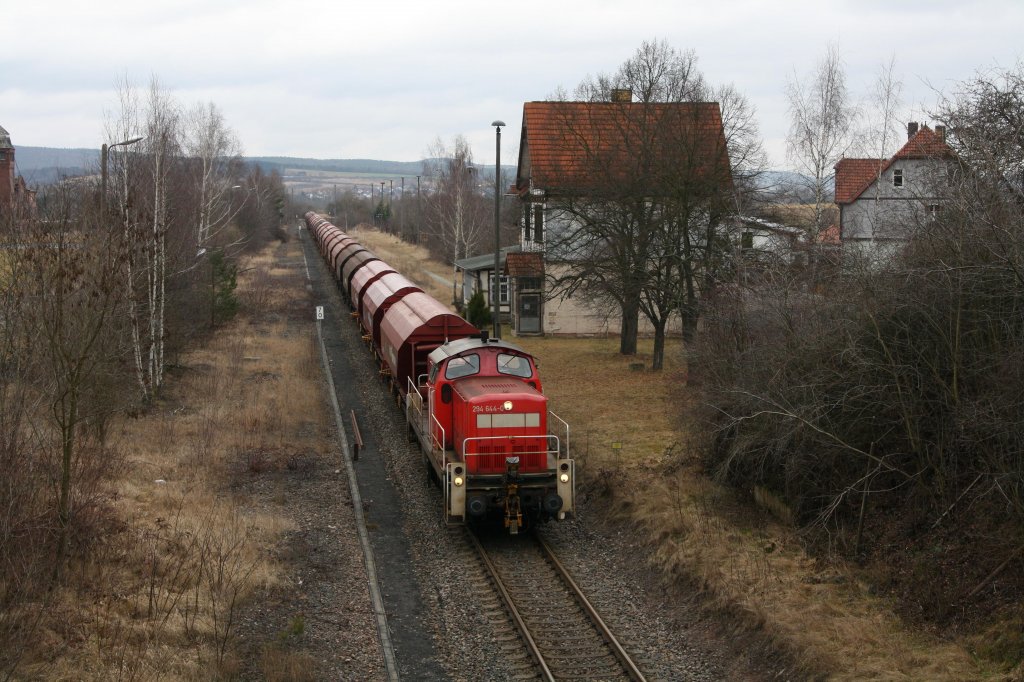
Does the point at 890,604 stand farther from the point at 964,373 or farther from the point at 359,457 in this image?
the point at 359,457

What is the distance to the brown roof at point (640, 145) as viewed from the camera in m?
27.5

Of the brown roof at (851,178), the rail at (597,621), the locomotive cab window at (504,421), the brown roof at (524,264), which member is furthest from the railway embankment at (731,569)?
the brown roof at (851,178)

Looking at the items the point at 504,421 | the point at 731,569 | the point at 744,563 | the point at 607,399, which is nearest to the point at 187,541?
the point at 504,421

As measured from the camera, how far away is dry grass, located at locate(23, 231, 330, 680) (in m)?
10.4

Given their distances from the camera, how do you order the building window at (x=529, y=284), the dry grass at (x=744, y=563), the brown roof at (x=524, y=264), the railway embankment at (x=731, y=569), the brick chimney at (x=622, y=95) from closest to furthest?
the dry grass at (x=744, y=563) < the railway embankment at (x=731, y=569) < the brick chimney at (x=622, y=95) < the brown roof at (x=524, y=264) < the building window at (x=529, y=284)

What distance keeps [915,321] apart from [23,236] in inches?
523

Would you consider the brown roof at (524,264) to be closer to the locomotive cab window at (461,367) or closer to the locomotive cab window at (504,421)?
the locomotive cab window at (461,367)

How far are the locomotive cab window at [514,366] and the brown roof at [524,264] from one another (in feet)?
61.8

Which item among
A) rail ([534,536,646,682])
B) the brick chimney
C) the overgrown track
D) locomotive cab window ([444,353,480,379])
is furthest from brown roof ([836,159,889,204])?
rail ([534,536,646,682])

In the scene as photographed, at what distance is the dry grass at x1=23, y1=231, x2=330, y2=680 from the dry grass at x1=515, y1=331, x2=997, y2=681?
18.9 feet

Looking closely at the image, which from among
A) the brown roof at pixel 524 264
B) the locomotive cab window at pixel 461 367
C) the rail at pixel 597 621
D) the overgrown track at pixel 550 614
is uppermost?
the brown roof at pixel 524 264

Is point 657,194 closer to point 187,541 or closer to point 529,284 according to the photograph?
point 529,284

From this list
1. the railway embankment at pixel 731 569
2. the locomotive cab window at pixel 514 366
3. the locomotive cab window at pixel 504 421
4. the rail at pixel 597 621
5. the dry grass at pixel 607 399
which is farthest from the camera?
the dry grass at pixel 607 399

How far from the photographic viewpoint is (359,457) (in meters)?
20.8
